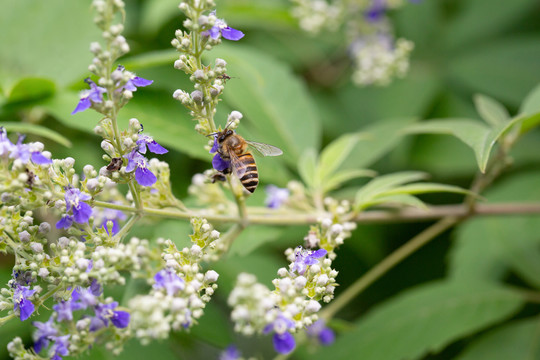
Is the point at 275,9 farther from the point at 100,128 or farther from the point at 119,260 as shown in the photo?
the point at 119,260

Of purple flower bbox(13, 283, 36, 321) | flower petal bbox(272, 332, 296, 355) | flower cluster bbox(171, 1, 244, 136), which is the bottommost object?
purple flower bbox(13, 283, 36, 321)

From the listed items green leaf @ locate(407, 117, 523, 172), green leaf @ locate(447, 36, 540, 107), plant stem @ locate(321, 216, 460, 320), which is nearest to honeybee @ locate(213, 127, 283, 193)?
green leaf @ locate(407, 117, 523, 172)

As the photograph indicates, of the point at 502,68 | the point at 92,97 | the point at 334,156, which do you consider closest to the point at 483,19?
the point at 502,68

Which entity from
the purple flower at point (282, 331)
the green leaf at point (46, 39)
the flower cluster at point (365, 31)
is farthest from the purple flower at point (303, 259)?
the flower cluster at point (365, 31)

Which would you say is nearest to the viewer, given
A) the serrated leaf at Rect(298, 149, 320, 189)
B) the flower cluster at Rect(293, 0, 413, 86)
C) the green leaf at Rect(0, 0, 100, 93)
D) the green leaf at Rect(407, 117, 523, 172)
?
the green leaf at Rect(407, 117, 523, 172)

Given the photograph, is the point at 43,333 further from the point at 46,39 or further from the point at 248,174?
the point at 46,39

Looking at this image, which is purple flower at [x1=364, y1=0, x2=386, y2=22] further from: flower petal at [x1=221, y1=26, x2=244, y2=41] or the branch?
flower petal at [x1=221, y1=26, x2=244, y2=41]

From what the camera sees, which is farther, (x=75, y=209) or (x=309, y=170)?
(x=309, y=170)
